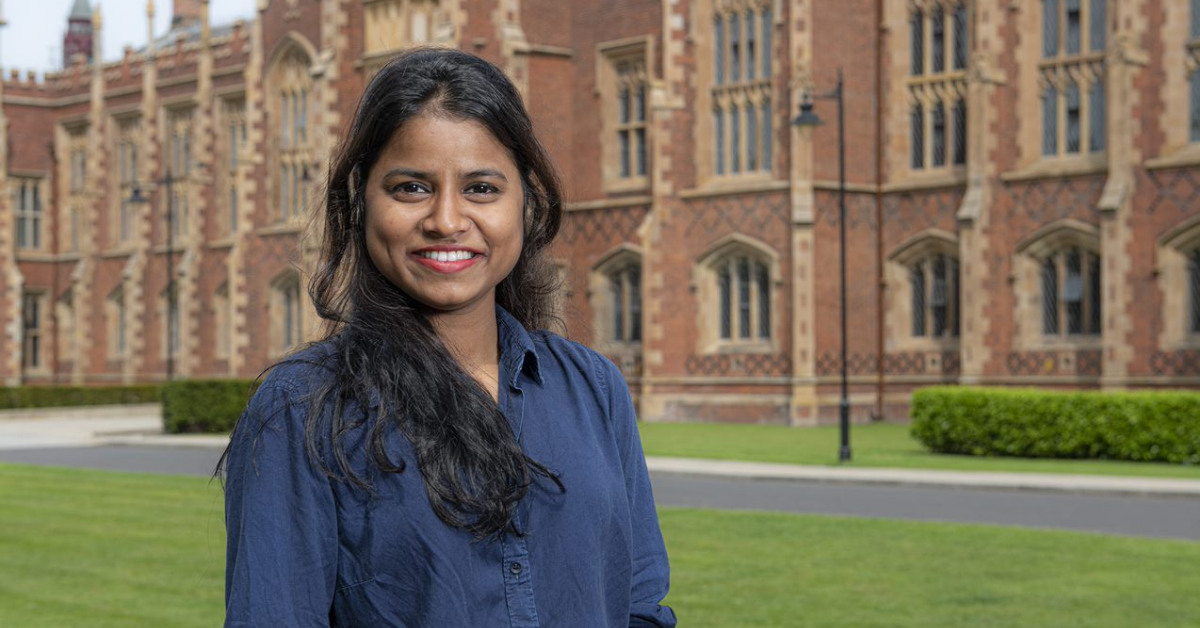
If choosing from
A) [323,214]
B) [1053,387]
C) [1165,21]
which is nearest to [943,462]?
[1053,387]

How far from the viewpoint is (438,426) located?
2387 millimetres

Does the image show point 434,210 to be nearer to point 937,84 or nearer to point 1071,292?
point 1071,292

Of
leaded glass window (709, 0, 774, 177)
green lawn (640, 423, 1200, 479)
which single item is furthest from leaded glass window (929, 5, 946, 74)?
green lawn (640, 423, 1200, 479)

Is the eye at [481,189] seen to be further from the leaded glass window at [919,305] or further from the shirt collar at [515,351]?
the leaded glass window at [919,305]

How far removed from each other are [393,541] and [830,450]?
69.5 feet

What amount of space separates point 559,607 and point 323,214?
841 millimetres

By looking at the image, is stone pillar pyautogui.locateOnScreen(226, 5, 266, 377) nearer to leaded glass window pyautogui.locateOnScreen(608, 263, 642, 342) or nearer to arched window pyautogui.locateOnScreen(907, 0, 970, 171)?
leaded glass window pyautogui.locateOnScreen(608, 263, 642, 342)

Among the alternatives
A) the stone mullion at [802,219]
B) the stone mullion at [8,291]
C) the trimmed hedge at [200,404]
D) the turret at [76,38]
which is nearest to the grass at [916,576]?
the stone mullion at [802,219]

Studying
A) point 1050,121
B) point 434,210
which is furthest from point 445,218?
point 1050,121

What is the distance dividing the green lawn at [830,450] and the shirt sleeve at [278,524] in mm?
17595

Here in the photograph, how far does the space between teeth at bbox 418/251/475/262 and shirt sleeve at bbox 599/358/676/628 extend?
0.38 m

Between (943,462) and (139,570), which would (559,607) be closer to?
(139,570)

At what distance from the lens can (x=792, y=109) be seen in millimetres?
30312

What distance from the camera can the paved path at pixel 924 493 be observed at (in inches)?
545
